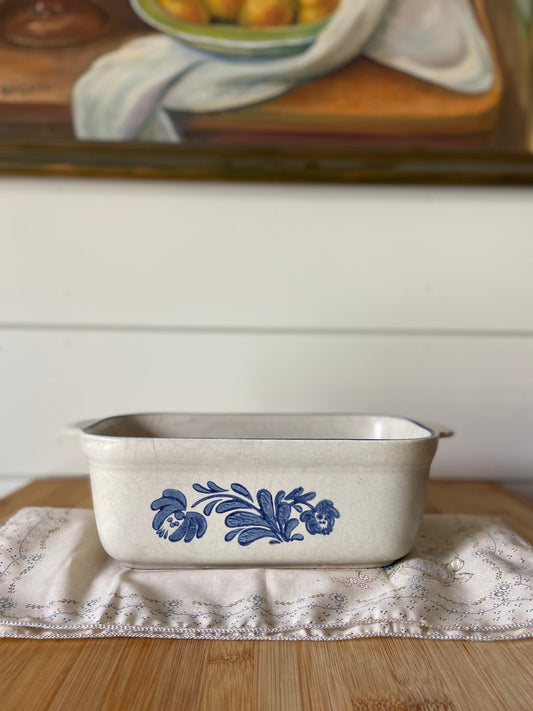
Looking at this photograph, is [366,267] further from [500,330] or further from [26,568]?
[26,568]

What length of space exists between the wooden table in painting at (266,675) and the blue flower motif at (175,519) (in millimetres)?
80

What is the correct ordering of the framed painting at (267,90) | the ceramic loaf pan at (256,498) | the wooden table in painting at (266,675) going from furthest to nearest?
the framed painting at (267,90) < the ceramic loaf pan at (256,498) < the wooden table in painting at (266,675)

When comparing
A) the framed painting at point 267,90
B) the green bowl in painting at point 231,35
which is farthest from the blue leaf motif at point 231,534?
the green bowl in painting at point 231,35

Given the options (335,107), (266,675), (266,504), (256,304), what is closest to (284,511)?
(266,504)

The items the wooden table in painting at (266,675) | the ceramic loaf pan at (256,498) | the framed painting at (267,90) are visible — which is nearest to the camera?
the wooden table in painting at (266,675)

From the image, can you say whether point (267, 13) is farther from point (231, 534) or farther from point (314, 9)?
point (231, 534)

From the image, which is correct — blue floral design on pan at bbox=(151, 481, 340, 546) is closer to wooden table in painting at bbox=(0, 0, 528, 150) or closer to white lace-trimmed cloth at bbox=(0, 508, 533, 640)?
white lace-trimmed cloth at bbox=(0, 508, 533, 640)

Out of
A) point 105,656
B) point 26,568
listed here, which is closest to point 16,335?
point 26,568

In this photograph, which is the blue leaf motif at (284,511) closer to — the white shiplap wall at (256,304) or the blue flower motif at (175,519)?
the blue flower motif at (175,519)

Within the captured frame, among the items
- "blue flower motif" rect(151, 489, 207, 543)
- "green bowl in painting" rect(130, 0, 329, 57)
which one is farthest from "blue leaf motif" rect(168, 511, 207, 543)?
"green bowl in painting" rect(130, 0, 329, 57)

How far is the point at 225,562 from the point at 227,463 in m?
0.08

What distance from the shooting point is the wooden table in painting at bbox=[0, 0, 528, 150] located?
0.70 m

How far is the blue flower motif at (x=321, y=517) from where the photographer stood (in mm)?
404

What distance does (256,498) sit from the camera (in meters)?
0.40
